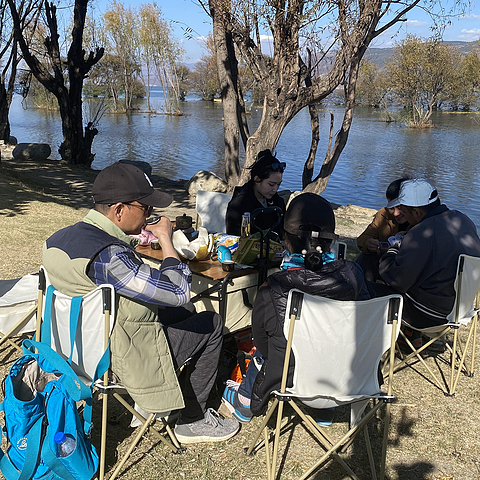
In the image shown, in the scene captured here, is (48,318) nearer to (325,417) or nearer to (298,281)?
(298,281)

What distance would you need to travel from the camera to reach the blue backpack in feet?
7.28

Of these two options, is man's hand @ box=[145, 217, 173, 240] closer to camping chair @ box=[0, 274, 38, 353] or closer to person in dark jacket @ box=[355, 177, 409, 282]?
camping chair @ box=[0, 274, 38, 353]

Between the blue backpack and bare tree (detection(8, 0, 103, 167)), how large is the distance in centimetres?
1307

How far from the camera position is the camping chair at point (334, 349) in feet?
7.50

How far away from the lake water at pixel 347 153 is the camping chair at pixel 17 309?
11185 millimetres

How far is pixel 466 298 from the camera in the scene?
3.24 metres

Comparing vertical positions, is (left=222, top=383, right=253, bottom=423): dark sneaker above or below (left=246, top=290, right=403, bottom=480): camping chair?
below

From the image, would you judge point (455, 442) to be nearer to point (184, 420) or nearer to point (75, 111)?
point (184, 420)

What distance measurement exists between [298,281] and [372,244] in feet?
6.52

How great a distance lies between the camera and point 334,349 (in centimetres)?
236

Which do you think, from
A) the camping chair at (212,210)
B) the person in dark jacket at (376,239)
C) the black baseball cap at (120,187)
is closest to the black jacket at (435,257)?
the person in dark jacket at (376,239)

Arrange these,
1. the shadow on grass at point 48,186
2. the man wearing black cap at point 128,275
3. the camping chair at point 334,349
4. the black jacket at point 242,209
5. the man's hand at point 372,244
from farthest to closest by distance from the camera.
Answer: the shadow on grass at point 48,186 → the black jacket at point 242,209 → the man's hand at point 372,244 → the camping chair at point 334,349 → the man wearing black cap at point 128,275

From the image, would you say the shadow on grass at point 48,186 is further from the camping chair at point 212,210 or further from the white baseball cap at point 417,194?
the white baseball cap at point 417,194

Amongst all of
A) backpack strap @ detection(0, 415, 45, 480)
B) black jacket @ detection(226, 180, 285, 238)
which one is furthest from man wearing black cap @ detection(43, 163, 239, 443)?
black jacket @ detection(226, 180, 285, 238)
